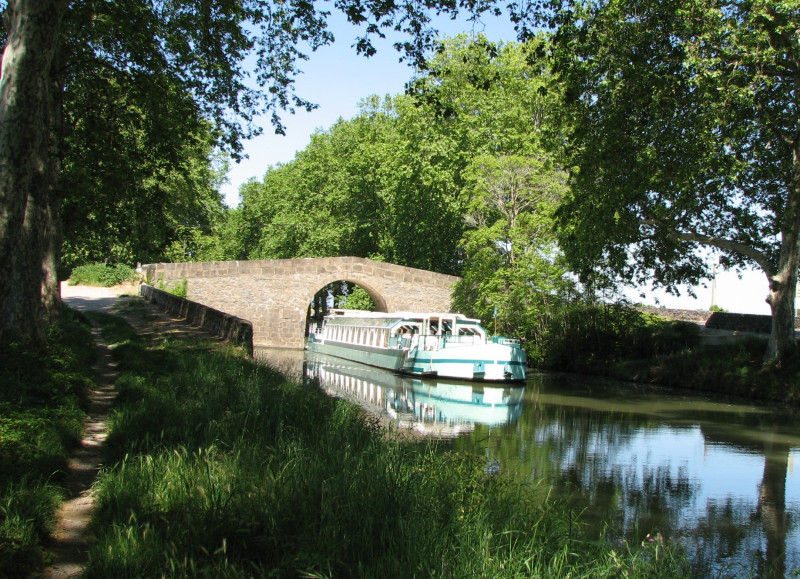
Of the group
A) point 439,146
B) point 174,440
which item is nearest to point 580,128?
point 174,440

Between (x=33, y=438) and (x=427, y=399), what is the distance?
11.2 metres

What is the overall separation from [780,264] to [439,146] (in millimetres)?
16864

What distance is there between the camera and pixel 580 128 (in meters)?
14.0

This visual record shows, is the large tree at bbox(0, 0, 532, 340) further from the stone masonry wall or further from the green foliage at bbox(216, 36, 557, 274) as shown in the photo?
the green foliage at bbox(216, 36, 557, 274)

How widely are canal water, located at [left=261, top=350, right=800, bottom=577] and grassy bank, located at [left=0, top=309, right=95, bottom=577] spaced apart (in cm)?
376

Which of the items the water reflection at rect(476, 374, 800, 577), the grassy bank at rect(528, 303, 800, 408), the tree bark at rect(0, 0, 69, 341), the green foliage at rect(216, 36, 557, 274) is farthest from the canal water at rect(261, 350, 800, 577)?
the green foliage at rect(216, 36, 557, 274)

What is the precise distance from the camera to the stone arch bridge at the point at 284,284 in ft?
103

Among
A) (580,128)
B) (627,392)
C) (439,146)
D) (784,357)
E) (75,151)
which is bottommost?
(627,392)

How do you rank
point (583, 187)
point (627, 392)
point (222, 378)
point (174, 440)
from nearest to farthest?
point (174, 440) < point (222, 378) < point (583, 187) < point (627, 392)

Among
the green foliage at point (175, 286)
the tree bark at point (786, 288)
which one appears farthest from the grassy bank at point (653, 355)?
the green foliage at point (175, 286)

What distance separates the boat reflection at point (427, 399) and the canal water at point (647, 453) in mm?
42

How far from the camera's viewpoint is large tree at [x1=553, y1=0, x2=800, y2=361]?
1305cm

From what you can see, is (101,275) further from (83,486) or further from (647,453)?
(83,486)

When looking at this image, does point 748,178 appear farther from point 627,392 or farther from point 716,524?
point 716,524
